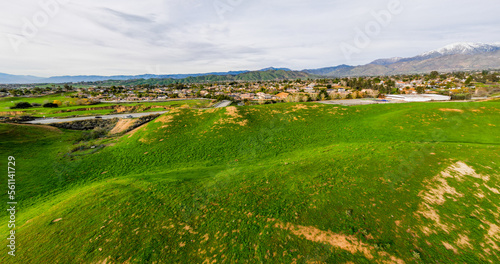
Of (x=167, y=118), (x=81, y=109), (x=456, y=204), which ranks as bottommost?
(x=456, y=204)

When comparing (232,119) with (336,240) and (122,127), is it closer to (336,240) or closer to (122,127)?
(122,127)

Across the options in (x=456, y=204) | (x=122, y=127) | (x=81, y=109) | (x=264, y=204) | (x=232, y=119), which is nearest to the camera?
(x=456, y=204)

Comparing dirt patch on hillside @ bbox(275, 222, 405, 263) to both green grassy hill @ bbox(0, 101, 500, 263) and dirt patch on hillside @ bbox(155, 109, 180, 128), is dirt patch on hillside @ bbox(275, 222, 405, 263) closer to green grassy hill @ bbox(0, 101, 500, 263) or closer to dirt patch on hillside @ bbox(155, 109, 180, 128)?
green grassy hill @ bbox(0, 101, 500, 263)

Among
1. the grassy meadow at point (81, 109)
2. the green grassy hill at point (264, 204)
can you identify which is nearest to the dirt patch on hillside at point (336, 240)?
the green grassy hill at point (264, 204)

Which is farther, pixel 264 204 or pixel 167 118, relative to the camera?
pixel 167 118

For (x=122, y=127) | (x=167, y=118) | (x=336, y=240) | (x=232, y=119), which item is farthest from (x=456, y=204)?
(x=122, y=127)

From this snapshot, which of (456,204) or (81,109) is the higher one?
(81,109)

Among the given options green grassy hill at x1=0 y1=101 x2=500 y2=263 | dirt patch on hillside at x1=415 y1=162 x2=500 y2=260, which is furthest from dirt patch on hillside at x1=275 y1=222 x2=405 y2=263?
dirt patch on hillside at x1=415 y1=162 x2=500 y2=260
